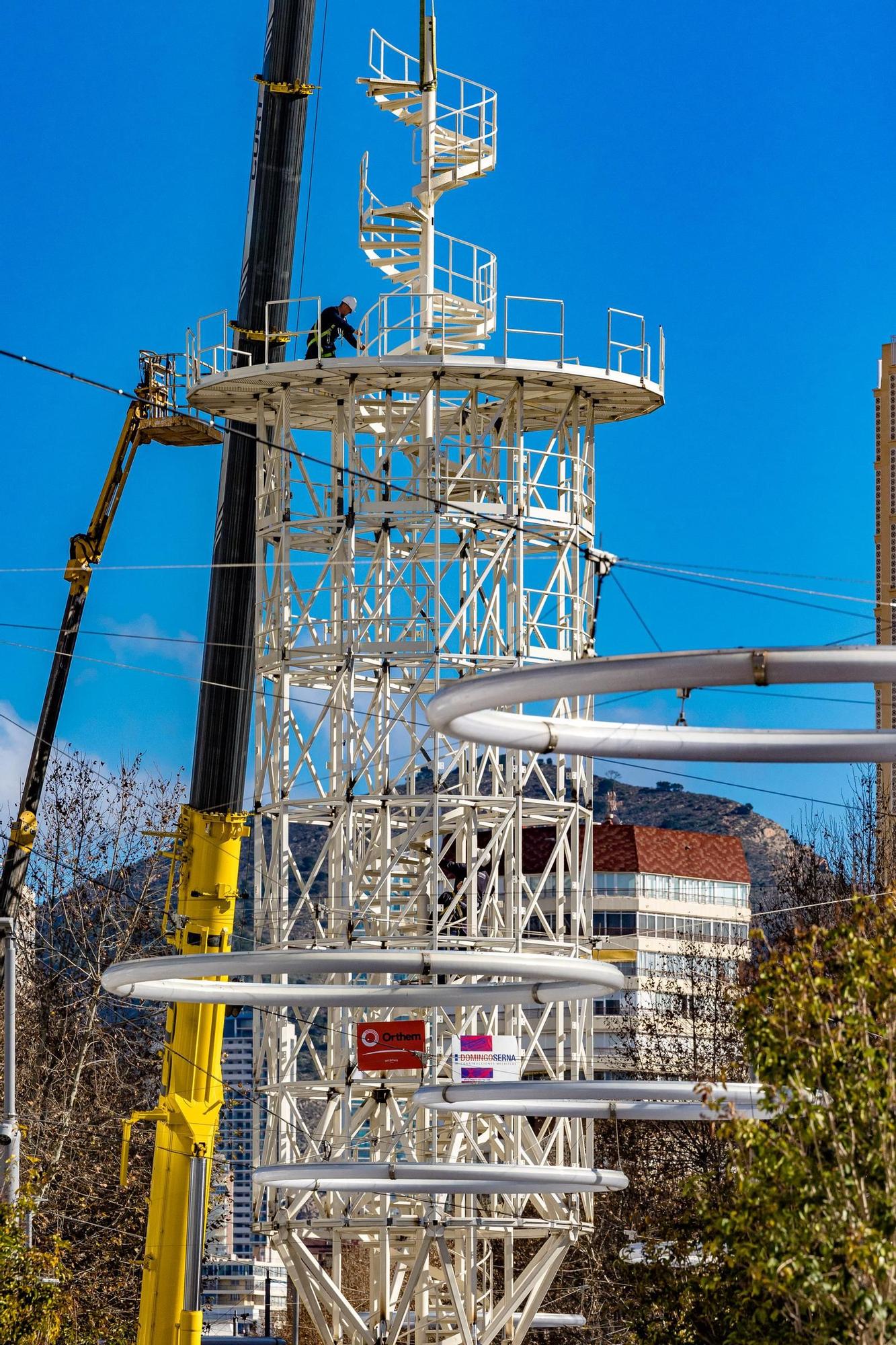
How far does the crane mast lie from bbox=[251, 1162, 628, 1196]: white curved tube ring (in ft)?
5.55

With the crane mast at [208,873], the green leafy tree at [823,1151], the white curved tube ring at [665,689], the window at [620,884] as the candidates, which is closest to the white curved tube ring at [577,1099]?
the crane mast at [208,873]

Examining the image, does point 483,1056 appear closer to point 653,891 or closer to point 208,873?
point 208,873

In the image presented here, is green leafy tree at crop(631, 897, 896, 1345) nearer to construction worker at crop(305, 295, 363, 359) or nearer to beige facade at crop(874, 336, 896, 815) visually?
construction worker at crop(305, 295, 363, 359)

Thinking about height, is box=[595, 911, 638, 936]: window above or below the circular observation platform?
above

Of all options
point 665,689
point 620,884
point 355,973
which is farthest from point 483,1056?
point 620,884

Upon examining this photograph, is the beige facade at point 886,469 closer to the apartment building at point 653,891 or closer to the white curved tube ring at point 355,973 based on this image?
the apartment building at point 653,891

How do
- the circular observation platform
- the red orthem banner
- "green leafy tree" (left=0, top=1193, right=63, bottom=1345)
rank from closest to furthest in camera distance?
"green leafy tree" (left=0, top=1193, right=63, bottom=1345), the red orthem banner, the circular observation platform

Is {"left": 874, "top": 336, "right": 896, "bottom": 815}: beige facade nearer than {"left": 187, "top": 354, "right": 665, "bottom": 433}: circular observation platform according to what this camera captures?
No

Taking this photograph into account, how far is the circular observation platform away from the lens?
48844 millimetres

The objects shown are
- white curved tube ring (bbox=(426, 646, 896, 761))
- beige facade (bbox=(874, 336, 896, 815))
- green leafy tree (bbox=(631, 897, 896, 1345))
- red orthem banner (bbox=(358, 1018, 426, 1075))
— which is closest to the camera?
green leafy tree (bbox=(631, 897, 896, 1345))

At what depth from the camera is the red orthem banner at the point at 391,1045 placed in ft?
151

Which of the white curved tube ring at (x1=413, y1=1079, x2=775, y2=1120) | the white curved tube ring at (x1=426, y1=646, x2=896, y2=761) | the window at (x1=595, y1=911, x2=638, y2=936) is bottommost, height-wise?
the white curved tube ring at (x1=413, y1=1079, x2=775, y2=1120)

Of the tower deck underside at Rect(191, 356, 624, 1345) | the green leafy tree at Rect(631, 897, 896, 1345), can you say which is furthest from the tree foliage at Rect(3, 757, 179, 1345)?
the green leafy tree at Rect(631, 897, 896, 1345)

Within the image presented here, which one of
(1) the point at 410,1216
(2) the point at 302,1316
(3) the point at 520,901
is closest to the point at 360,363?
(3) the point at 520,901
